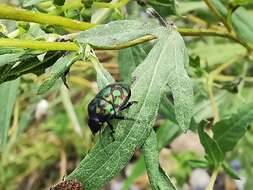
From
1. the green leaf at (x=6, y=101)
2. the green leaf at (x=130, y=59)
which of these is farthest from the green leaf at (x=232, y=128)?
the green leaf at (x=6, y=101)

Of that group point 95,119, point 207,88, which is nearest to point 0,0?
point 207,88

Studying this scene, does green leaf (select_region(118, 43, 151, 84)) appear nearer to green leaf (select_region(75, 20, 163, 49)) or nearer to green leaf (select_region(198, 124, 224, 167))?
green leaf (select_region(198, 124, 224, 167))

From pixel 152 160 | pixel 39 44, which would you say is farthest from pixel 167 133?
pixel 39 44

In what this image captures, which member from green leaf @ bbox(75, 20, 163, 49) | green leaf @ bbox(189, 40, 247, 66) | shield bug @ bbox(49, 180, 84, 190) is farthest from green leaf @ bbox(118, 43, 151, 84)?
green leaf @ bbox(189, 40, 247, 66)

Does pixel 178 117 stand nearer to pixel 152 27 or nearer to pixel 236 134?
pixel 152 27

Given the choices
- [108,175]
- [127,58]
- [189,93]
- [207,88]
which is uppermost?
[189,93]

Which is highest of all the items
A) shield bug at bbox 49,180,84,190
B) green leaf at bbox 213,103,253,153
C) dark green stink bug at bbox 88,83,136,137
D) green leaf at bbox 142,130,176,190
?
dark green stink bug at bbox 88,83,136,137
